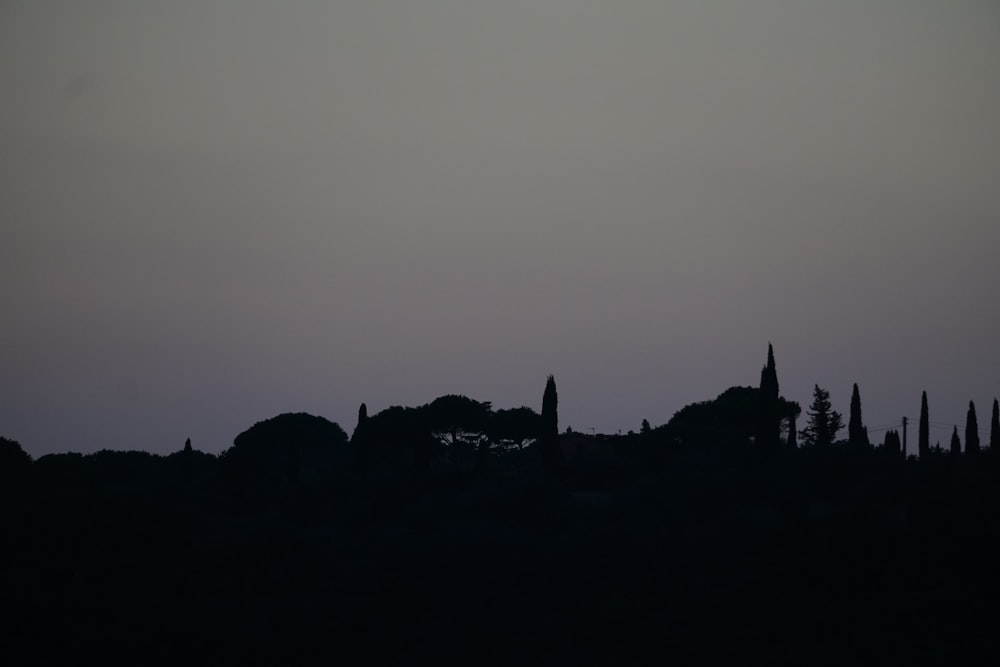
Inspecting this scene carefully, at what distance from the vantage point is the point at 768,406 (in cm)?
9138

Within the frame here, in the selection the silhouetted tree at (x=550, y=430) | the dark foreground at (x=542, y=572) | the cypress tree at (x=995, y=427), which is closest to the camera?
the dark foreground at (x=542, y=572)

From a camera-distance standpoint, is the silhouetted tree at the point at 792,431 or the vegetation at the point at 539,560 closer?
the vegetation at the point at 539,560

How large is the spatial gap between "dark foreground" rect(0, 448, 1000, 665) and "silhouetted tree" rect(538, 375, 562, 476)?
88.0 inches

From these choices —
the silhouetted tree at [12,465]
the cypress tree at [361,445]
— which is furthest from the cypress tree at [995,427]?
the silhouetted tree at [12,465]

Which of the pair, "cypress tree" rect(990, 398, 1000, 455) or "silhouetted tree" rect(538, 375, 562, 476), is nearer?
"silhouetted tree" rect(538, 375, 562, 476)

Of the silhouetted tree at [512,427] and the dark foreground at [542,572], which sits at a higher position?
the silhouetted tree at [512,427]

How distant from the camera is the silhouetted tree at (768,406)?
91250mm

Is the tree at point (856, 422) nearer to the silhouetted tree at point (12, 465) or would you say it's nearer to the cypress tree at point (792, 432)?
the cypress tree at point (792, 432)

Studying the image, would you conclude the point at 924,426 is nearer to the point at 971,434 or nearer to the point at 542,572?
the point at 971,434

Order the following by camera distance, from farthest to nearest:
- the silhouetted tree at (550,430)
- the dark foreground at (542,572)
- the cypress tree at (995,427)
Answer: the cypress tree at (995,427) < the silhouetted tree at (550,430) < the dark foreground at (542,572)

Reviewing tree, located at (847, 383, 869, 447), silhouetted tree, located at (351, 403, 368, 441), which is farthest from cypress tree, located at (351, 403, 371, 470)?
tree, located at (847, 383, 869, 447)

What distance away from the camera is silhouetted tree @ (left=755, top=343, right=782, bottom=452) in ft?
299

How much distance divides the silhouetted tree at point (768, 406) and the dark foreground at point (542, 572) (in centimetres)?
185

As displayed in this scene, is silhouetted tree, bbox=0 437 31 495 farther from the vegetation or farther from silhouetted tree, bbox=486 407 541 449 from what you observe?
silhouetted tree, bbox=486 407 541 449
